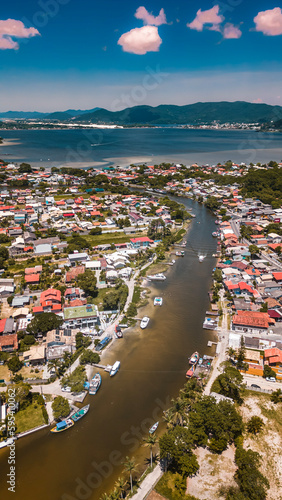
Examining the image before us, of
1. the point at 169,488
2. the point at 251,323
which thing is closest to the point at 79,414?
the point at 169,488

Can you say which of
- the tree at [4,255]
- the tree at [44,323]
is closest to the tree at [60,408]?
the tree at [44,323]

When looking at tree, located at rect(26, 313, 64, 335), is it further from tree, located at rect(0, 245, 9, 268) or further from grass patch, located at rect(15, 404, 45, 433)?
tree, located at rect(0, 245, 9, 268)

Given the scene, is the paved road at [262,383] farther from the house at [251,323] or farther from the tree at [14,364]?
the tree at [14,364]

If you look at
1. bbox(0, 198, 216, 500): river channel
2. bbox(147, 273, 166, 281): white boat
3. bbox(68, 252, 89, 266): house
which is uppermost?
bbox(68, 252, 89, 266): house

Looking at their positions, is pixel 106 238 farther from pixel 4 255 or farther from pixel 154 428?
pixel 154 428

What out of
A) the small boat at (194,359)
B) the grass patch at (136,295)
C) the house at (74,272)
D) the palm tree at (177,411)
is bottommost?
the small boat at (194,359)

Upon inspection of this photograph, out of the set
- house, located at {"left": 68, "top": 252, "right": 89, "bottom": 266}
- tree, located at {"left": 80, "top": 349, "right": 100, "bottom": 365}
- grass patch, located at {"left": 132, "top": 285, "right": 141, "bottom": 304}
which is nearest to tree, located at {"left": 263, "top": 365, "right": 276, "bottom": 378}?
tree, located at {"left": 80, "top": 349, "right": 100, "bottom": 365}

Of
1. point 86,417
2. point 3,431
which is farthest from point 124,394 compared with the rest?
point 3,431
